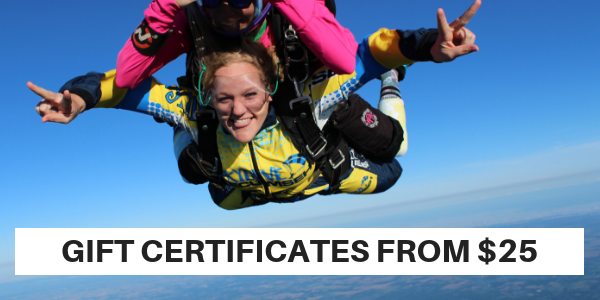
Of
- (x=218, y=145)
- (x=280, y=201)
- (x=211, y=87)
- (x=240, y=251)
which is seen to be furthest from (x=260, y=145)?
(x=240, y=251)

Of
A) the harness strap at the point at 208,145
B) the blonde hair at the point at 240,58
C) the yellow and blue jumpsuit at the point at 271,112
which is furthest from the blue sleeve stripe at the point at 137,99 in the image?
the blonde hair at the point at 240,58

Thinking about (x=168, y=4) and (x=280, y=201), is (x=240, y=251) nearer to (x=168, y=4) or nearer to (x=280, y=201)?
(x=280, y=201)

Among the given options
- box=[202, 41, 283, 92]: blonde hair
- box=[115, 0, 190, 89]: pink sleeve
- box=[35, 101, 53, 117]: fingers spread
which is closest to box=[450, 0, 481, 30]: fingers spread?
Answer: box=[202, 41, 283, 92]: blonde hair

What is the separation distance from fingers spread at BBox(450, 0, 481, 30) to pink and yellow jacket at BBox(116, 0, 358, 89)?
0.57 metres

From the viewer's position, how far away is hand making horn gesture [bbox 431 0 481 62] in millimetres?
1628

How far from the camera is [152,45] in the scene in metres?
1.97

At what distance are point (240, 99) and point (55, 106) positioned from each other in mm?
1032

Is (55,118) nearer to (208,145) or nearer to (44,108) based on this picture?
(44,108)

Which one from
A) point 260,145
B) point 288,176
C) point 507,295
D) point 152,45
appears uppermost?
point 152,45

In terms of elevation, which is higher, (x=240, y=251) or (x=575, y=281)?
(x=240, y=251)

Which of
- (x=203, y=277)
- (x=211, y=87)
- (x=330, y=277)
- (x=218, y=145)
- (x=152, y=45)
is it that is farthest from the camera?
(x=203, y=277)

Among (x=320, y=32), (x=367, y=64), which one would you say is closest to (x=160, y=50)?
(x=320, y=32)

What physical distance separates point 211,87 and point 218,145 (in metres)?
0.46

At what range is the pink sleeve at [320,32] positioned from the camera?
1813mm
